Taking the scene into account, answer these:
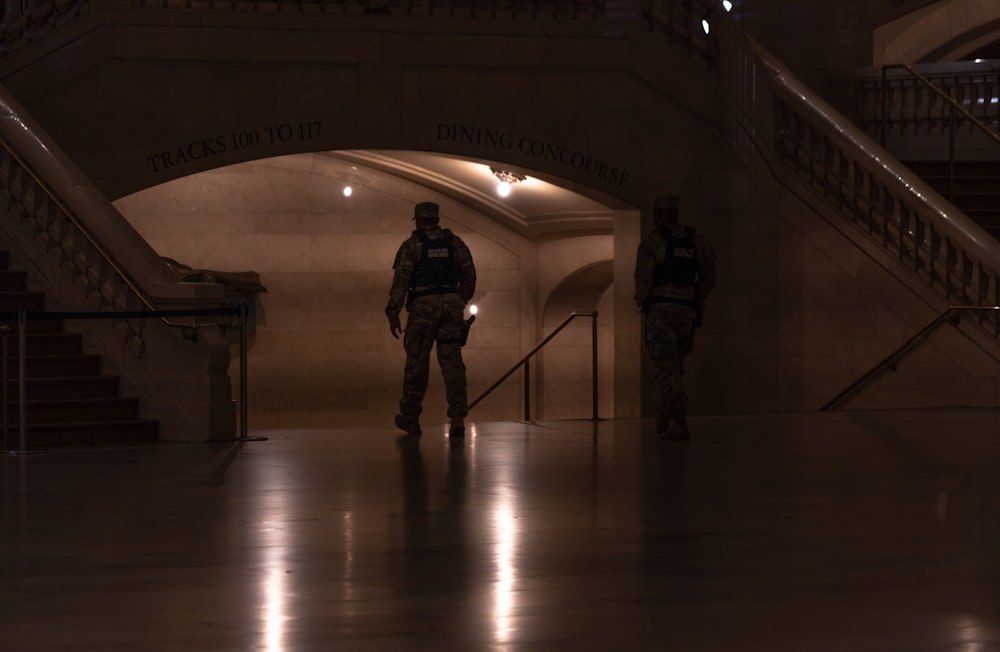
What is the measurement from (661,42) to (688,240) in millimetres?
6505

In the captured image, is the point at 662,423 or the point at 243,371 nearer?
the point at 662,423

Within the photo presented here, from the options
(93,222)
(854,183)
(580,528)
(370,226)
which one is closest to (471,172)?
(370,226)

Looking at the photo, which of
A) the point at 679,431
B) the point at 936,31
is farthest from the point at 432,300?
the point at 936,31

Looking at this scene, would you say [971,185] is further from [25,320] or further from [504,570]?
[504,570]

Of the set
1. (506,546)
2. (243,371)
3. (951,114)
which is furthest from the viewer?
(951,114)

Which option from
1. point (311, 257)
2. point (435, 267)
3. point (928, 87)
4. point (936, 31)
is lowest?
point (435, 267)

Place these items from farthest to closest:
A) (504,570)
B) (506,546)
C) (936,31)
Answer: (936,31)
(506,546)
(504,570)

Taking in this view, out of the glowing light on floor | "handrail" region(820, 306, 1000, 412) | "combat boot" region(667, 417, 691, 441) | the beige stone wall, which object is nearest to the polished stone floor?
the glowing light on floor

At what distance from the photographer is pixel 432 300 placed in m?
11.8

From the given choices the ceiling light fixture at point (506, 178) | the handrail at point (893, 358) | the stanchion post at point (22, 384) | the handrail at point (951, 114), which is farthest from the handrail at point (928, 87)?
the stanchion post at point (22, 384)

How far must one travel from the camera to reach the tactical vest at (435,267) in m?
11.7

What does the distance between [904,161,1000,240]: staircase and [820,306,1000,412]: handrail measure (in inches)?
87.1

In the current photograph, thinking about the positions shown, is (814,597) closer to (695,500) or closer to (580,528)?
(580,528)

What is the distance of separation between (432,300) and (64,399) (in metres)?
2.62
